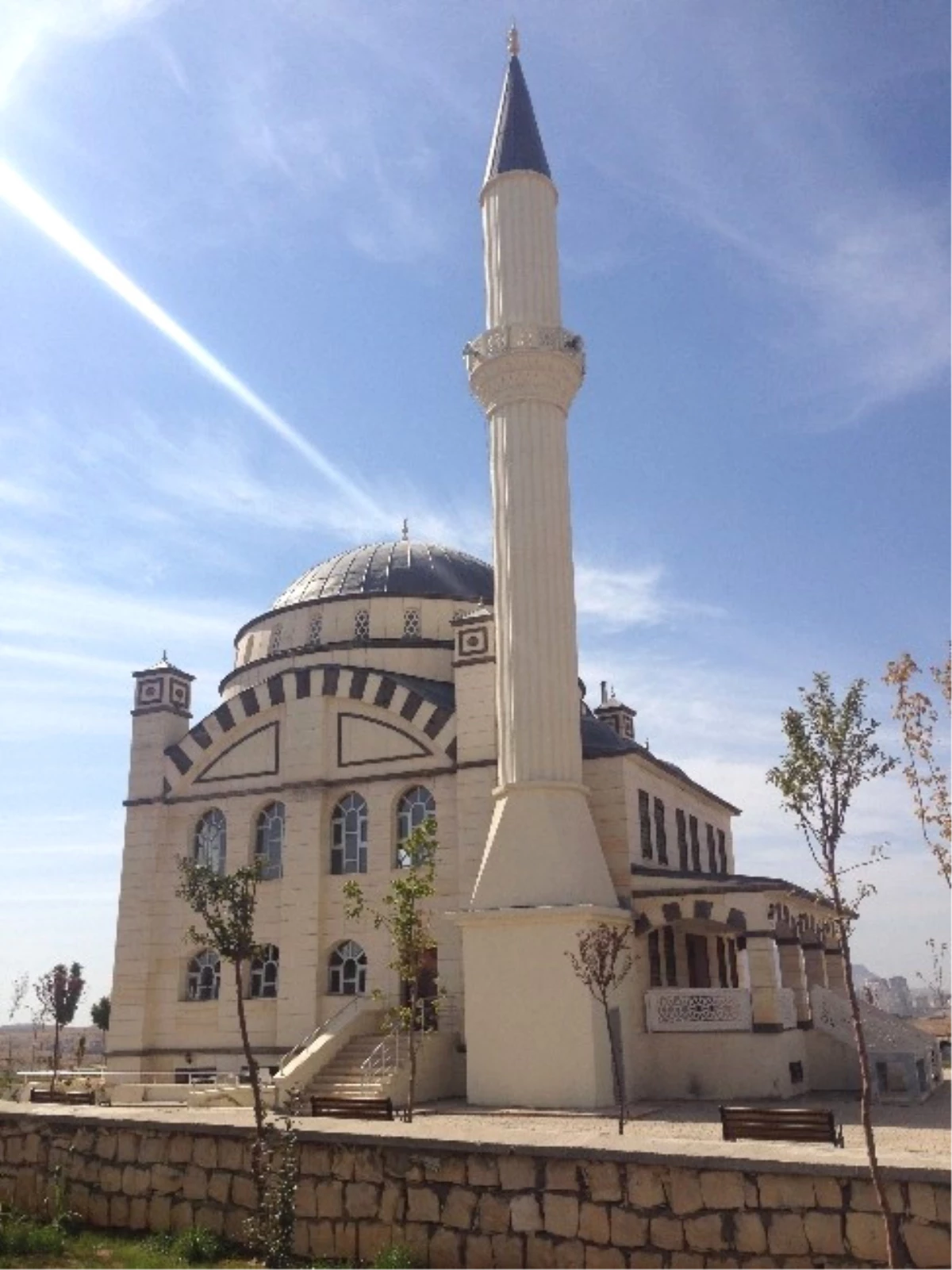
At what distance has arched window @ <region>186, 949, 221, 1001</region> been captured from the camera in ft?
91.9

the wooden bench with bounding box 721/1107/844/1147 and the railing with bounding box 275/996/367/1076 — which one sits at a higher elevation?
the railing with bounding box 275/996/367/1076

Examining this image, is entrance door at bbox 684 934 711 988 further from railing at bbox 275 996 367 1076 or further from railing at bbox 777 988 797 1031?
railing at bbox 275 996 367 1076

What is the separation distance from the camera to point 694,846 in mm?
31250

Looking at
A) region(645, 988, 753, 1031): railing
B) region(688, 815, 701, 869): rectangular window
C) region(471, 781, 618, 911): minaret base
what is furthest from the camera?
region(688, 815, 701, 869): rectangular window

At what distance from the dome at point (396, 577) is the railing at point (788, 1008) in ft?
46.8

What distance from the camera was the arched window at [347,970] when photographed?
26.1 m

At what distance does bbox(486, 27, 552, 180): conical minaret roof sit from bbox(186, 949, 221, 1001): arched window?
2013cm

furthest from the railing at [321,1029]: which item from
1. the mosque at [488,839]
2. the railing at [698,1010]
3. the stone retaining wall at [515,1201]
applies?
the stone retaining wall at [515,1201]

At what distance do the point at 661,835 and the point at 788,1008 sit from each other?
6.09 metres

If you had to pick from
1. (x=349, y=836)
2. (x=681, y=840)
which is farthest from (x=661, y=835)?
(x=349, y=836)

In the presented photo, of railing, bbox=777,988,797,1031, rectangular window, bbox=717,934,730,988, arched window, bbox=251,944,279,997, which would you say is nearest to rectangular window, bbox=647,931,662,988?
railing, bbox=777,988,797,1031

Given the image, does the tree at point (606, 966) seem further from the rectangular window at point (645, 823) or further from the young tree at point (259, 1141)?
the young tree at point (259, 1141)

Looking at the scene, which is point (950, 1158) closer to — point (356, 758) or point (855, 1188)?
point (855, 1188)

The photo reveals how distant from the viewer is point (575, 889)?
2086 cm
